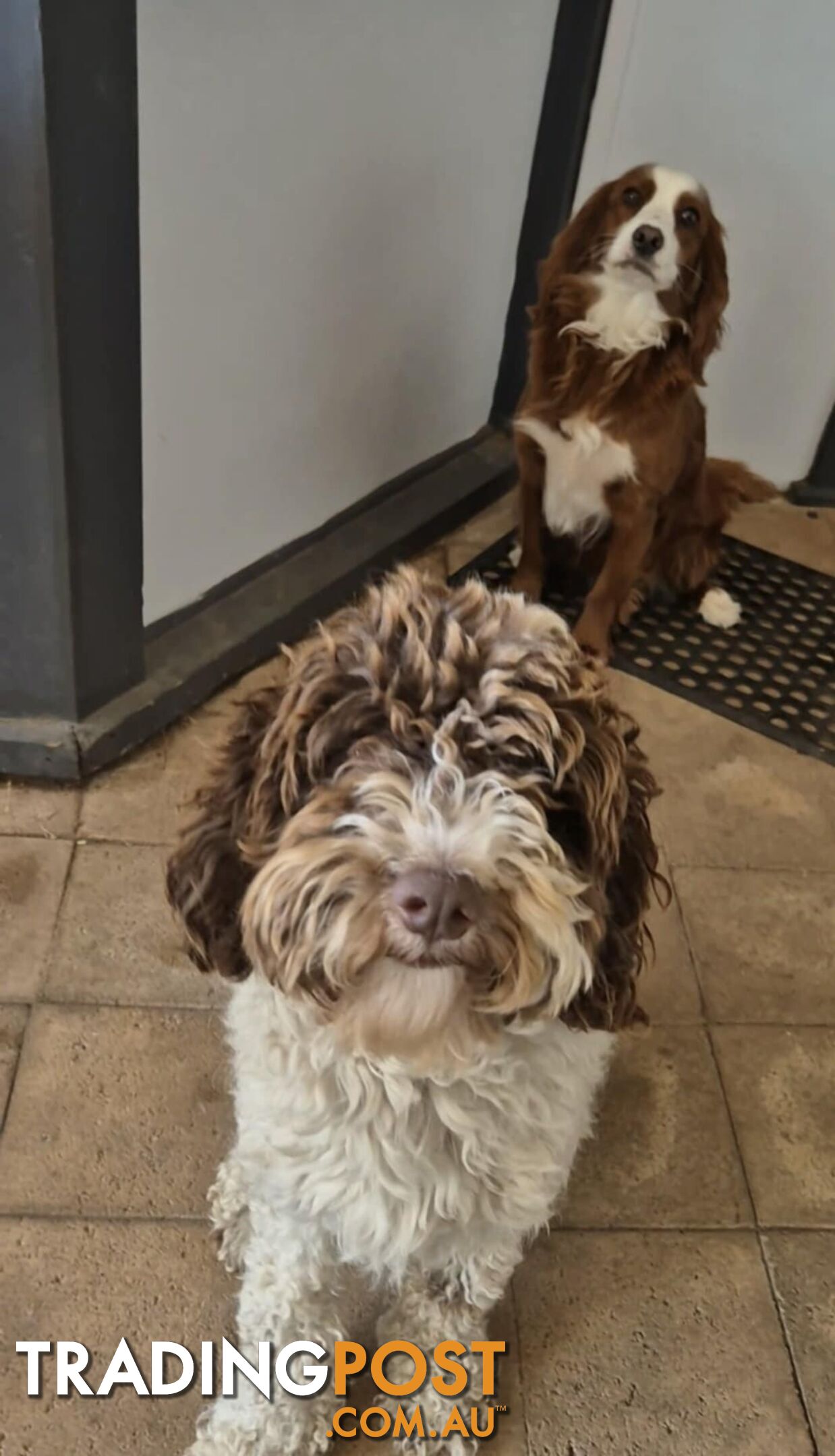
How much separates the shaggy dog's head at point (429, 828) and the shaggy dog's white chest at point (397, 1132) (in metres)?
0.12

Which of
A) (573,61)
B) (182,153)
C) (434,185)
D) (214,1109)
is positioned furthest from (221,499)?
(573,61)

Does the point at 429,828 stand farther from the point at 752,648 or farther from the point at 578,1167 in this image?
the point at 752,648

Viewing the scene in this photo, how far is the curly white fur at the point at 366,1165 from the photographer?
1.29m

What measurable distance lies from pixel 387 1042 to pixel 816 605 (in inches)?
102

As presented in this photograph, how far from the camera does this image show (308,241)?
242 cm

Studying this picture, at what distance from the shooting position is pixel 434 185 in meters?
2.75

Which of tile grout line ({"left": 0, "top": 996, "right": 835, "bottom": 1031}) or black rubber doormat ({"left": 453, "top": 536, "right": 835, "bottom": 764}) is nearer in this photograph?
tile grout line ({"left": 0, "top": 996, "right": 835, "bottom": 1031})

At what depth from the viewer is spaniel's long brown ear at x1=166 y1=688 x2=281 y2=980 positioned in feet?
4.00

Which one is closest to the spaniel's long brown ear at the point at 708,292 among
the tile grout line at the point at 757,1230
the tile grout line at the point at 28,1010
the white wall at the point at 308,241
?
the white wall at the point at 308,241

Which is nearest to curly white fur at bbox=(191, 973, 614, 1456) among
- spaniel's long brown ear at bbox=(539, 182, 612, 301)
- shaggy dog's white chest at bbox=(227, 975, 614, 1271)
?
shaggy dog's white chest at bbox=(227, 975, 614, 1271)

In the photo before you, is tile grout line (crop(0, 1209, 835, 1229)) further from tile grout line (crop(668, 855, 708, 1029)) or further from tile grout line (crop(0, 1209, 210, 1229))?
tile grout line (crop(668, 855, 708, 1029))

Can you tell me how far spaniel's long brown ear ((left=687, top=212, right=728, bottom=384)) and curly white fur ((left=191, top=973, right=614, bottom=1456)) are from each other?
177cm

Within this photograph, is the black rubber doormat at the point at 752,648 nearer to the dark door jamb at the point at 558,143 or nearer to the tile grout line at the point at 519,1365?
the dark door jamb at the point at 558,143

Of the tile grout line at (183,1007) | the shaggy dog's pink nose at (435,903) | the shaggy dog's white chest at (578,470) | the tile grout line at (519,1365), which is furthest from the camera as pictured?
the shaggy dog's white chest at (578,470)
